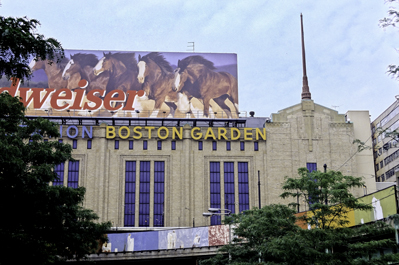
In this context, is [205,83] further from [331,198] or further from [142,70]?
[331,198]

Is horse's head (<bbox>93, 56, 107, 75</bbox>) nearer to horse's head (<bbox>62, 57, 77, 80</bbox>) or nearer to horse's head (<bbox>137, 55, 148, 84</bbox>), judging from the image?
horse's head (<bbox>62, 57, 77, 80</bbox>)

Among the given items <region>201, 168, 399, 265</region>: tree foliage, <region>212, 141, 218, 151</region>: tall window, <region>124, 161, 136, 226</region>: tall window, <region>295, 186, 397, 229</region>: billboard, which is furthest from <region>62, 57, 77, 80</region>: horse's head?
<region>295, 186, 397, 229</region>: billboard

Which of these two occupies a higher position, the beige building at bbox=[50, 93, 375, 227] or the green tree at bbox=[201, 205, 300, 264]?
the beige building at bbox=[50, 93, 375, 227]

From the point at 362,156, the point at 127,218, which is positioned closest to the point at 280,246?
the point at 127,218

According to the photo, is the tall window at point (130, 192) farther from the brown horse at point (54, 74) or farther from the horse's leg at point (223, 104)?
the brown horse at point (54, 74)

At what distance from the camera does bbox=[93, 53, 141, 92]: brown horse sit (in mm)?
95562

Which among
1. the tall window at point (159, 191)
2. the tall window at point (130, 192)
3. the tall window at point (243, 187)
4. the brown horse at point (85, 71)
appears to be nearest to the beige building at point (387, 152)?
the tall window at point (243, 187)

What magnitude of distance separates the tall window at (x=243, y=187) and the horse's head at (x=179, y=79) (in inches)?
703

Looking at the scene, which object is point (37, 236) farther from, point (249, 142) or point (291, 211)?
point (249, 142)

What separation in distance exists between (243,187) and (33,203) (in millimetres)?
57309

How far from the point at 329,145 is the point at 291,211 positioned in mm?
56520

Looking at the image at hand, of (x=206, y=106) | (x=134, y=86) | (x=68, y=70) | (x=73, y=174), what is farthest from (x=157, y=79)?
(x=73, y=174)

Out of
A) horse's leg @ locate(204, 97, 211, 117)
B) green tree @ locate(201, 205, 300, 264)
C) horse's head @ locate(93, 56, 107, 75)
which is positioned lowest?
green tree @ locate(201, 205, 300, 264)

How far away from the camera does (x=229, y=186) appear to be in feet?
287
